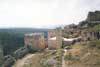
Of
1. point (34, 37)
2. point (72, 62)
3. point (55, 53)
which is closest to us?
point (72, 62)

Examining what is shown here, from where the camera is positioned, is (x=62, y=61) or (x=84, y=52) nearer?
(x=62, y=61)

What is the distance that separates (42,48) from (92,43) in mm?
5510

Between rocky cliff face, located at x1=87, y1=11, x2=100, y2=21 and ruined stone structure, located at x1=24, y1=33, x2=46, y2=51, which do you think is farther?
rocky cliff face, located at x1=87, y1=11, x2=100, y2=21

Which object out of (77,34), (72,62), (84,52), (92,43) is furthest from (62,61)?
(77,34)

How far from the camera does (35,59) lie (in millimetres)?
20891

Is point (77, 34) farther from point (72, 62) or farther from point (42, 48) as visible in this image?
point (72, 62)

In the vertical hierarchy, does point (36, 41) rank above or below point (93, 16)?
below

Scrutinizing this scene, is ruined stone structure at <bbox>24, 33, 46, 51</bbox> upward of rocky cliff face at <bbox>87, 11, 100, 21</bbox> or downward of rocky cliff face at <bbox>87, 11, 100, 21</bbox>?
downward

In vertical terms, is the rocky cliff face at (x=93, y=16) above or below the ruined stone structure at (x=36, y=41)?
above

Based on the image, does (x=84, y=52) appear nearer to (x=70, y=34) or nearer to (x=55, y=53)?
(x=55, y=53)

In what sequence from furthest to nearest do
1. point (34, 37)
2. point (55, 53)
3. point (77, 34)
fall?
1. point (77, 34)
2. point (34, 37)
3. point (55, 53)

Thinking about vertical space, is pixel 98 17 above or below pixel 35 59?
above

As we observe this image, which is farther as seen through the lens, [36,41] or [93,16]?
[93,16]

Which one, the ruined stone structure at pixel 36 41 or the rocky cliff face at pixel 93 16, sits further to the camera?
the rocky cliff face at pixel 93 16
